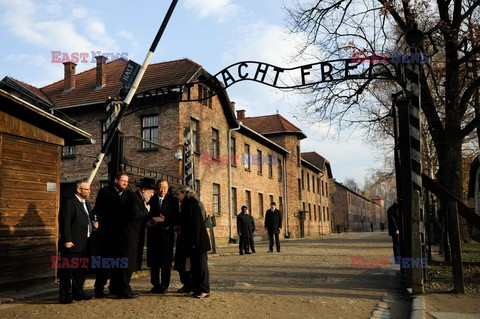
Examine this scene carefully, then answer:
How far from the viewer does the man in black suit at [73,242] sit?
7051 millimetres

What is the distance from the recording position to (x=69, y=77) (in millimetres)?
26438

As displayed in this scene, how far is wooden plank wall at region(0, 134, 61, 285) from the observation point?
26.5 feet

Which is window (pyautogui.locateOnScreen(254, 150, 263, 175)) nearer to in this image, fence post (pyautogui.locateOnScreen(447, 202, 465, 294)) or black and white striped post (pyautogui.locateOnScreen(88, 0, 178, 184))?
black and white striped post (pyautogui.locateOnScreen(88, 0, 178, 184))

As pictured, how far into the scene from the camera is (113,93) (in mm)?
23797

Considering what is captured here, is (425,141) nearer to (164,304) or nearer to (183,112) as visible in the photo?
(183,112)

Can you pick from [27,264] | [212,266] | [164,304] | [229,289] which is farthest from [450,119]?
[27,264]

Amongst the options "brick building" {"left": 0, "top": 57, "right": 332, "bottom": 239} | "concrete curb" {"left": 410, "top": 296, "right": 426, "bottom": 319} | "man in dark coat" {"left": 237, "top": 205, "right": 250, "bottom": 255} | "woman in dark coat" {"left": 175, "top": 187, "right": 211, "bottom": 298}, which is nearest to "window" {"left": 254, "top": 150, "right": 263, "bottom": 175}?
"brick building" {"left": 0, "top": 57, "right": 332, "bottom": 239}

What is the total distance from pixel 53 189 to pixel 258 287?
459cm

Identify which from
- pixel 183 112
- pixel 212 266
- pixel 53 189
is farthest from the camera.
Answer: pixel 183 112

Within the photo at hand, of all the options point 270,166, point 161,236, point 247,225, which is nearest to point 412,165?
point 161,236

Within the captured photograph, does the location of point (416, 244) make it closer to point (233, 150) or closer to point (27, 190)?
point (27, 190)

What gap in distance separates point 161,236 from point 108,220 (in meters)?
0.96

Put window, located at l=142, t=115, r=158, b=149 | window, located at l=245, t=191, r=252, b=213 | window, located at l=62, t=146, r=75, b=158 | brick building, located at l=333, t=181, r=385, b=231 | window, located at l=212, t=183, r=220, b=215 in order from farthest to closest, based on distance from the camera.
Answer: brick building, located at l=333, t=181, r=385, b=231 → window, located at l=245, t=191, r=252, b=213 → window, located at l=212, t=183, r=220, b=215 → window, located at l=62, t=146, r=75, b=158 → window, located at l=142, t=115, r=158, b=149

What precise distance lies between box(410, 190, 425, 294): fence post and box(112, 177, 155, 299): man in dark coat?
4.53 meters
